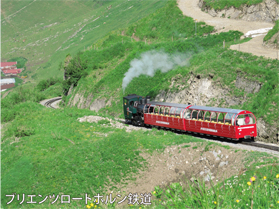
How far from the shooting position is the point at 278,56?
35500mm

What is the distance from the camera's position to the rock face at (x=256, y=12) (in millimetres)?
53844

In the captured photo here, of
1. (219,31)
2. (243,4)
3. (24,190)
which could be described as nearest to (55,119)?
(24,190)

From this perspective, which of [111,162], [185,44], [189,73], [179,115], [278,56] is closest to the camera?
[111,162]

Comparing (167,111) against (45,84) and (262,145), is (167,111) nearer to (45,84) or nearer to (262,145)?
(262,145)

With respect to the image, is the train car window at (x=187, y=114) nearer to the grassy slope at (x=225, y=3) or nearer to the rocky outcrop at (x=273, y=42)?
the rocky outcrop at (x=273, y=42)

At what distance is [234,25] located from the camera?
56.3 m

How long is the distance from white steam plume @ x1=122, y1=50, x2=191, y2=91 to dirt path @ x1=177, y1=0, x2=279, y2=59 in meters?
11.4

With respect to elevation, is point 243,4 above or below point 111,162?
above

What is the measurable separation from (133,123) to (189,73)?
11777 millimetres

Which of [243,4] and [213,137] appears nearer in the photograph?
[213,137]

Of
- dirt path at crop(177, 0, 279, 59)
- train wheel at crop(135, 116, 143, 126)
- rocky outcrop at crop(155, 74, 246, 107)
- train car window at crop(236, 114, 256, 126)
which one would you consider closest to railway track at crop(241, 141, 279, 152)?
train car window at crop(236, 114, 256, 126)

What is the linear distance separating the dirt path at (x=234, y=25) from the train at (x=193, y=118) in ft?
46.6

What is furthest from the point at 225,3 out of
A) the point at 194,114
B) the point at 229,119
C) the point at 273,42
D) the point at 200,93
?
the point at 229,119

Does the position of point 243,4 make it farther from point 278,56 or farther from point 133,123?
point 133,123
